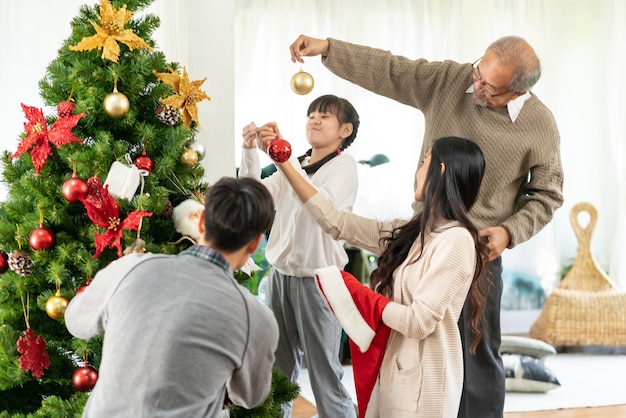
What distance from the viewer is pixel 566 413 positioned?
3682 mm

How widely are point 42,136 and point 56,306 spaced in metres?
0.42

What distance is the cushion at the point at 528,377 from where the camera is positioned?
4.03 m

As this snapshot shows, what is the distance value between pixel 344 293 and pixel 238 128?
3153 millimetres

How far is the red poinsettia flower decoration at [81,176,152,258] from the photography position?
72.2 inches

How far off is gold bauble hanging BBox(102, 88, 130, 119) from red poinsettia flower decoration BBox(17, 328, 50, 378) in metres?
0.58

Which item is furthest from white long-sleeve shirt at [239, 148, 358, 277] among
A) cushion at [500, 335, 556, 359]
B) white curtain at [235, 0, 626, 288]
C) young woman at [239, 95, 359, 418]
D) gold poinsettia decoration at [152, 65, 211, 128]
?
white curtain at [235, 0, 626, 288]

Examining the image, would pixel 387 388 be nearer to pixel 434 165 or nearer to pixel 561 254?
pixel 434 165

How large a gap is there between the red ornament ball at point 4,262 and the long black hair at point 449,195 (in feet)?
3.24

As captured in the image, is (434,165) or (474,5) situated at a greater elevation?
(474,5)

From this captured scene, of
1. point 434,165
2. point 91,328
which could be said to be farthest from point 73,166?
point 434,165

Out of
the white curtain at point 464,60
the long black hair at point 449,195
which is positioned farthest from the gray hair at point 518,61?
the white curtain at point 464,60

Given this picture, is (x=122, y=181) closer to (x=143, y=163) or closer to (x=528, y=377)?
(x=143, y=163)

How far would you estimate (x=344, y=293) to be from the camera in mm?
2029

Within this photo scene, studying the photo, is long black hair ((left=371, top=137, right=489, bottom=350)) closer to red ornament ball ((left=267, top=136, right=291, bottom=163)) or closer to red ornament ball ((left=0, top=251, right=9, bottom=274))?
red ornament ball ((left=267, top=136, right=291, bottom=163))
